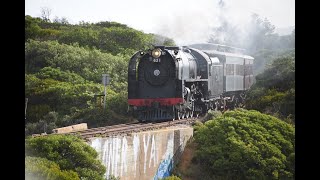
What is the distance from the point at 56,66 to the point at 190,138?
596 centimetres

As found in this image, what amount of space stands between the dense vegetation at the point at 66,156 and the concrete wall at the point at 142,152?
363 millimetres

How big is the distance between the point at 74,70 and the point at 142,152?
727cm

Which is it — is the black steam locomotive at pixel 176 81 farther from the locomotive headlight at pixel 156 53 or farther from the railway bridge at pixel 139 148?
the railway bridge at pixel 139 148

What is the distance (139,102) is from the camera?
1211 cm

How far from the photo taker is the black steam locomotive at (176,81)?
39.5ft

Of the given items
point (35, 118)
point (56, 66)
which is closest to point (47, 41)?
point (56, 66)

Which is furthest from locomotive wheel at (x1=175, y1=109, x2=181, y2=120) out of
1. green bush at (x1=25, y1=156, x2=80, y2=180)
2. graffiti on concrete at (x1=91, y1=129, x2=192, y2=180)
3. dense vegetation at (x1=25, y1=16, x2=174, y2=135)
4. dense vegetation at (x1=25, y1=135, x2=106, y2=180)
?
green bush at (x1=25, y1=156, x2=80, y2=180)

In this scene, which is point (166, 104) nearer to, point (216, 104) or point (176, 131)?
point (176, 131)

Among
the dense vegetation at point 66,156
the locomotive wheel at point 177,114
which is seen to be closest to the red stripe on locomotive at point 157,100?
the locomotive wheel at point 177,114

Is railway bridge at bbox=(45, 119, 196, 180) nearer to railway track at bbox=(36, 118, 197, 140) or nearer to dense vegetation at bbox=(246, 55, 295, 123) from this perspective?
railway track at bbox=(36, 118, 197, 140)

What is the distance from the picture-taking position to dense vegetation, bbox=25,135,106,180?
7188 mm

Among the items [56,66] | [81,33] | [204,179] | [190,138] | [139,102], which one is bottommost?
[204,179]

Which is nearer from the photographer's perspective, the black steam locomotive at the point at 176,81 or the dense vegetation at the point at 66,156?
the dense vegetation at the point at 66,156

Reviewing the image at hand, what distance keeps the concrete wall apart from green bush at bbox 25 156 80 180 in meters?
1.04
